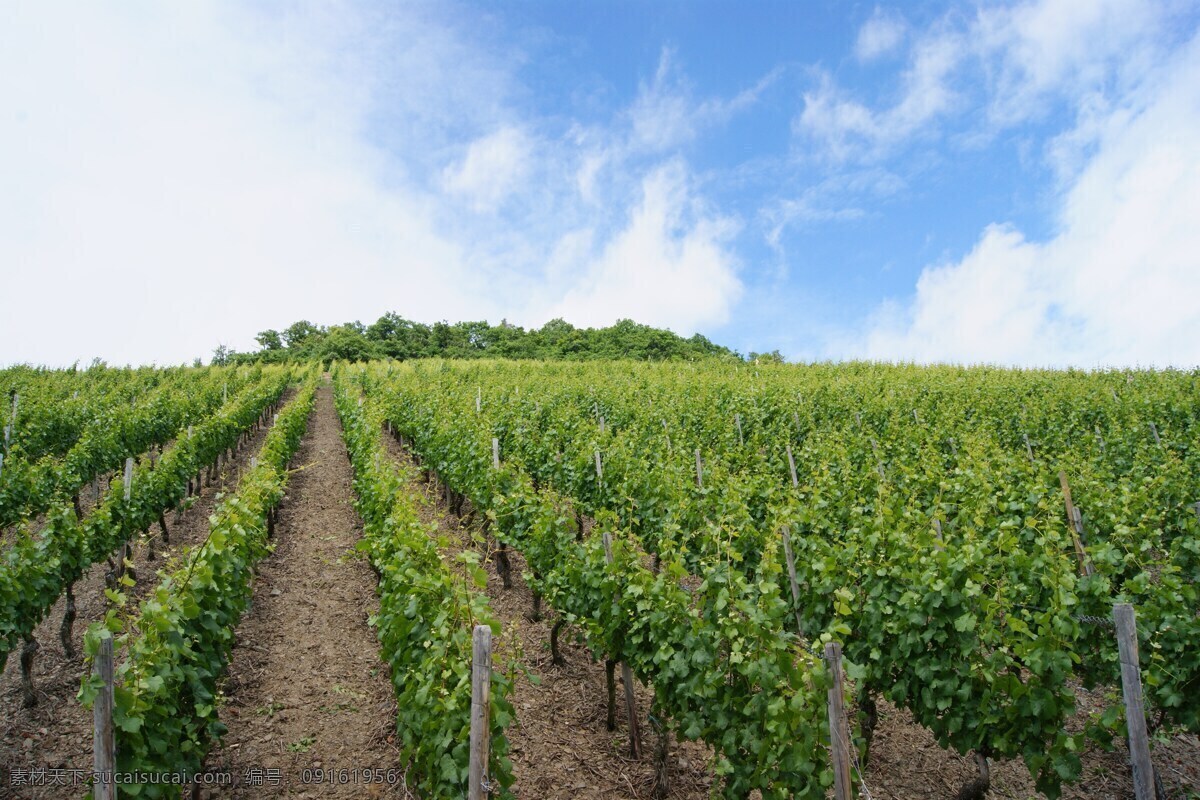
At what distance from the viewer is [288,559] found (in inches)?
374

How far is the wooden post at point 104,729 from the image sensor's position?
340cm

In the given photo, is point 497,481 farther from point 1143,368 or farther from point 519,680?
point 1143,368

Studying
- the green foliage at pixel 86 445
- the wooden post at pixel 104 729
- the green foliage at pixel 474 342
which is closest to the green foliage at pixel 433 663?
the wooden post at pixel 104 729

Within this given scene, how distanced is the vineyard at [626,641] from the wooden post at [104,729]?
0.02 m

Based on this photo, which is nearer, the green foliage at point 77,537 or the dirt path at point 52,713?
the dirt path at point 52,713

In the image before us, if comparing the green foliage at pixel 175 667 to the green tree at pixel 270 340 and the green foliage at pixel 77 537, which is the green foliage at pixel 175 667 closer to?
the green foliage at pixel 77 537

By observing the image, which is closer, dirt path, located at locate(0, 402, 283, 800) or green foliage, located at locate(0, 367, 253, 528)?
dirt path, located at locate(0, 402, 283, 800)

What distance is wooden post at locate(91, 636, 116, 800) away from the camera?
3404mm

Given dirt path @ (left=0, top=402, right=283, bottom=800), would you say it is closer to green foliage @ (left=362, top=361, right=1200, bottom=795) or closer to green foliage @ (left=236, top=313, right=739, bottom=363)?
green foliage @ (left=362, top=361, right=1200, bottom=795)

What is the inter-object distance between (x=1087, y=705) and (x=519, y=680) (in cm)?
557

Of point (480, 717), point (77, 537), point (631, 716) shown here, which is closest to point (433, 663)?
point (480, 717)

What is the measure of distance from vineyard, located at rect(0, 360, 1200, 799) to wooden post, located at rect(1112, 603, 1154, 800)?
17 millimetres

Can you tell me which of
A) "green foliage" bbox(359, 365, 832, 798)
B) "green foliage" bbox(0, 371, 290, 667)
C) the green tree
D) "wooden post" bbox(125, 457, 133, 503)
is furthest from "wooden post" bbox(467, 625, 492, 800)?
the green tree

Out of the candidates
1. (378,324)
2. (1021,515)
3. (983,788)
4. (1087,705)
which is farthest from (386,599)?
(378,324)
